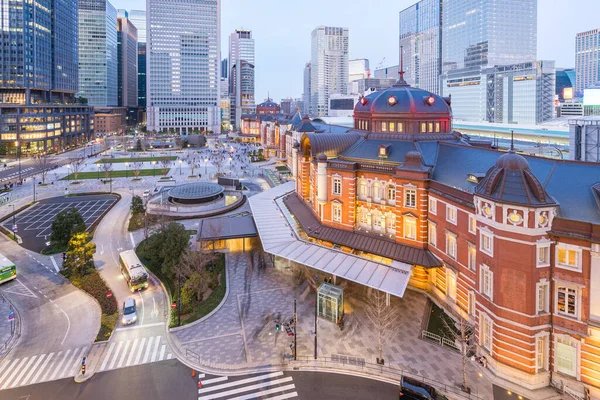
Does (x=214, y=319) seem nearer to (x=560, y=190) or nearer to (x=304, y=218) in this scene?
(x=304, y=218)

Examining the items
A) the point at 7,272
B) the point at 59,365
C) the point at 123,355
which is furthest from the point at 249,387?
the point at 7,272

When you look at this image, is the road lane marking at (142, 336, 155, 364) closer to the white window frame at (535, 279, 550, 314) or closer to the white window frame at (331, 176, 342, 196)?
the white window frame at (331, 176, 342, 196)

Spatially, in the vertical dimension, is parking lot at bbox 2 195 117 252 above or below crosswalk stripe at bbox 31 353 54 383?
above

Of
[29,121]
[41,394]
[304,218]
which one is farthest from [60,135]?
[41,394]

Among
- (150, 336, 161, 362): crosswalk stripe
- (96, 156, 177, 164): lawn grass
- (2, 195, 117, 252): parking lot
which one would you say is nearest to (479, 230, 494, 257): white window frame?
(150, 336, 161, 362): crosswalk stripe

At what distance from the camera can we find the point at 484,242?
2950 cm

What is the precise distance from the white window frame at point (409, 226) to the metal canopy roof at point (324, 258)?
13.3 ft

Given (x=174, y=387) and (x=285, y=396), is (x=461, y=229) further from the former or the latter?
(x=174, y=387)

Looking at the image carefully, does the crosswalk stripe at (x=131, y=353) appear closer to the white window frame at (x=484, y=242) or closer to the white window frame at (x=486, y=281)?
the white window frame at (x=486, y=281)

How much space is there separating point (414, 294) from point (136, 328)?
2807 cm

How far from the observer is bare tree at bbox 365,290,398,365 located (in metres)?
30.7

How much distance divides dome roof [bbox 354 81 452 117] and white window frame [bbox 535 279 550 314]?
102ft

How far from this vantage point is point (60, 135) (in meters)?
174

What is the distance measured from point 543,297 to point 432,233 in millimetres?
14853
